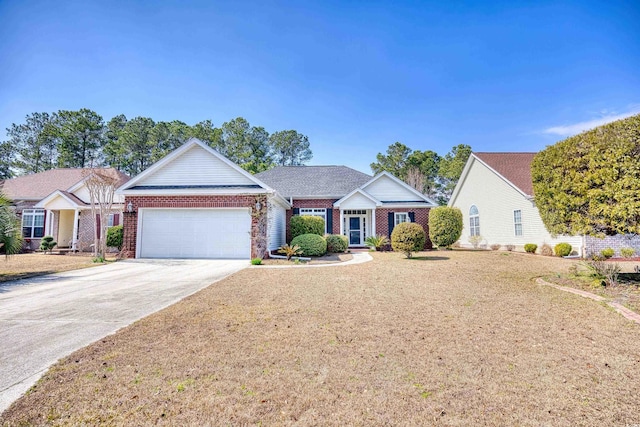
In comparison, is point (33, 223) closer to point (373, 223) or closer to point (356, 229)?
point (356, 229)

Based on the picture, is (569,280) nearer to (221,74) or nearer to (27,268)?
(221,74)

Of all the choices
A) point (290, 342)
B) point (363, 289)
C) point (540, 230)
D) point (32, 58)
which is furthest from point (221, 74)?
point (540, 230)

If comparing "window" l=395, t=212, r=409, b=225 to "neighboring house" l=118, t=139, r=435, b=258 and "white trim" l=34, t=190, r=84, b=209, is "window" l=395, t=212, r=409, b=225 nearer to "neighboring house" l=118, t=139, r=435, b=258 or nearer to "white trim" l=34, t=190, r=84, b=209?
"neighboring house" l=118, t=139, r=435, b=258

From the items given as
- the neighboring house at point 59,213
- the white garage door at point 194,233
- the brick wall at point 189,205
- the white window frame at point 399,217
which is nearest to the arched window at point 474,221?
the white window frame at point 399,217

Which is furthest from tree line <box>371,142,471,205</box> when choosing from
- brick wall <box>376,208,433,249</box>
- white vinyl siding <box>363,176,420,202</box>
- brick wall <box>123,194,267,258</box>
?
brick wall <box>123,194,267,258</box>

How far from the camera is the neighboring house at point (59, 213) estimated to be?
1927 centimetres

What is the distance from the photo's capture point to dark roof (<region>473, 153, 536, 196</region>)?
17.9 m

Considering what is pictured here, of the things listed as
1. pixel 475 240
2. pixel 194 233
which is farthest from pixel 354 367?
pixel 475 240

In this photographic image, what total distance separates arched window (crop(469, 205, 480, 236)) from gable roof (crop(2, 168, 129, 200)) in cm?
2527

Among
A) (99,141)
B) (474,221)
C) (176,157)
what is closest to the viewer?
(176,157)

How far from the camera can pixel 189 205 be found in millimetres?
13773

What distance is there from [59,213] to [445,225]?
25.4 metres

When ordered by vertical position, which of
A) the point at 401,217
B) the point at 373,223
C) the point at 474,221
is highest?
the point at 401,217

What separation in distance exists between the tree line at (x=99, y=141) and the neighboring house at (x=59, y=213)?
14531 millimetres
